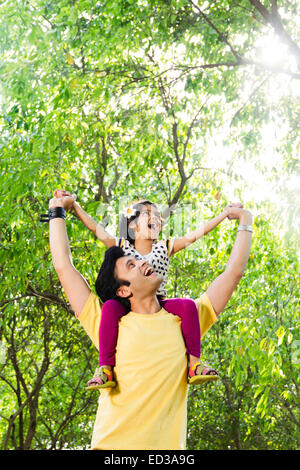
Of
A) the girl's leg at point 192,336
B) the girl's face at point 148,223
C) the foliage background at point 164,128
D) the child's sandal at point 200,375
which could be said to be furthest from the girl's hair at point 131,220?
the foliage background at point 164,128

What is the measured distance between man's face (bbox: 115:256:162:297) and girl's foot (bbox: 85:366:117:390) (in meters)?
0.25

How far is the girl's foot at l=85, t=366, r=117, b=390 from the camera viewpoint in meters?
1.58

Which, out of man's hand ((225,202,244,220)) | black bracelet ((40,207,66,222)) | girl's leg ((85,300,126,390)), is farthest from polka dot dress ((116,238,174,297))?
girl's leg ((85,300,126,390))

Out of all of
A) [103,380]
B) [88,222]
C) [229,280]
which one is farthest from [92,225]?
[103,380]

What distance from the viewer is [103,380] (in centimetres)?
161

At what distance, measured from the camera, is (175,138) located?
652 cm

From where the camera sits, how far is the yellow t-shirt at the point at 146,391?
149 centimetres

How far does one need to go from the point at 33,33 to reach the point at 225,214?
9.11ft

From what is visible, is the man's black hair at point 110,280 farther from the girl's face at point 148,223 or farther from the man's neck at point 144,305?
the girl's face at point 148,223

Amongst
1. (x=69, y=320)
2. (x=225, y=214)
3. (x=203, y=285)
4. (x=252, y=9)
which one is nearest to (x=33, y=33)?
(x=252, y=9)

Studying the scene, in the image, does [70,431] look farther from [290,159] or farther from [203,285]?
[290,159]

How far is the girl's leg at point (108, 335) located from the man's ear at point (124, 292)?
0.24ft

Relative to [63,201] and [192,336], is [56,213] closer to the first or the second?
[63,201]

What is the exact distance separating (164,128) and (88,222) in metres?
4.04
